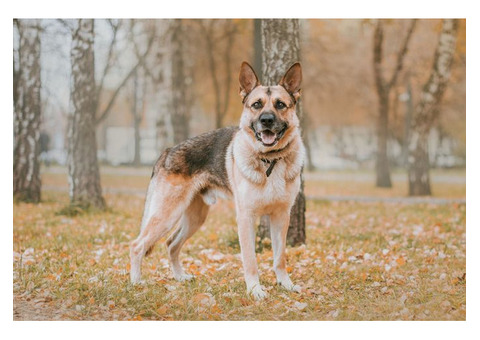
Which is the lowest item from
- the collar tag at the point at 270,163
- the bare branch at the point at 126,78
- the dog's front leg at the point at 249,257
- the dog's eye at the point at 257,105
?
the dog's front leg at the point at 249,257

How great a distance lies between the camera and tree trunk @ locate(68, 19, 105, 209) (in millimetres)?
6668

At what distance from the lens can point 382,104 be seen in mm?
11406

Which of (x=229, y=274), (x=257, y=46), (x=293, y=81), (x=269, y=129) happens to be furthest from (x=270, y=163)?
(x=257, y=46)

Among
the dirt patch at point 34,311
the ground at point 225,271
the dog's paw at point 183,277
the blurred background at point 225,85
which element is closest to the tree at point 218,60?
the blurred background at point 225,85

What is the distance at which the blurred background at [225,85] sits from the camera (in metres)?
6.73

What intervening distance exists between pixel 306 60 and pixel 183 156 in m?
6.50

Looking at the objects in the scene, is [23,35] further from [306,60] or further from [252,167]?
[306,60]

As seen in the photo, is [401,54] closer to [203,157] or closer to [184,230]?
[203,157]

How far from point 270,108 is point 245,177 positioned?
65 cm

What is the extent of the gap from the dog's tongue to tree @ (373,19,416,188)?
6.15 metres

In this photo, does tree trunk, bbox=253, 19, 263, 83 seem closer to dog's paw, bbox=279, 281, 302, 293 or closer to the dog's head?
the dog's head

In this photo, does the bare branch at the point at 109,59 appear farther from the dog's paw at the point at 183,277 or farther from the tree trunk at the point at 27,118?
the dog's paw at the point at 183,277

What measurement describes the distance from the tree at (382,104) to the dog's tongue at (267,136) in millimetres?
6153
